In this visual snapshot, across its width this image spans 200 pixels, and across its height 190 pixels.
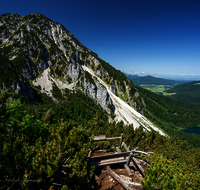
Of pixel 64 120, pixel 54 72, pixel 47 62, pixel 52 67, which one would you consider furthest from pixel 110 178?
pixel 47 62

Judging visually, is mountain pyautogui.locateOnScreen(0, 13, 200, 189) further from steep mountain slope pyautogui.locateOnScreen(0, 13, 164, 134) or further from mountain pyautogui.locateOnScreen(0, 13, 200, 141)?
steep mountain slope pyautogui.locateOnScreen(0, 13, 164, 134)

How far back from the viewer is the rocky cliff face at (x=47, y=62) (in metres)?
108

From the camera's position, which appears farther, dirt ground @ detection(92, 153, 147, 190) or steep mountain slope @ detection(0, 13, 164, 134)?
steep mountain slope @ detection(0, 13, 164, 134)

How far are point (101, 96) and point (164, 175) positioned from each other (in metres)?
111

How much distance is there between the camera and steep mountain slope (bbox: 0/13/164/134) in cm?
10431

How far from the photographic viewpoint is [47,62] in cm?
12775

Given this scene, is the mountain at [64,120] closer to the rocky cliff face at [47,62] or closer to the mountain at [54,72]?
the mountain at [54,72]

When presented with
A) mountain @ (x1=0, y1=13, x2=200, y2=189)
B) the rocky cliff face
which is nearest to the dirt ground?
mountain @ (x1=0, y1=13, x2=200, y2=189)

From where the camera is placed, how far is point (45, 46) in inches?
5172

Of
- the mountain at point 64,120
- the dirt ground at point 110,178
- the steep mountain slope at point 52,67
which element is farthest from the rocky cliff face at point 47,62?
the dirt ground at point 110,178

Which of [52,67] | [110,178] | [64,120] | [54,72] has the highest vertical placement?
[52,67]

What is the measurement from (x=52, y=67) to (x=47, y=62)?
9797mm

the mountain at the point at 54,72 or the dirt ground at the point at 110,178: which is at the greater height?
the mountain at the point at 54,72

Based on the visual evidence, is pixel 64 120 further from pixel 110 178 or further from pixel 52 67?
pixel 52 67
